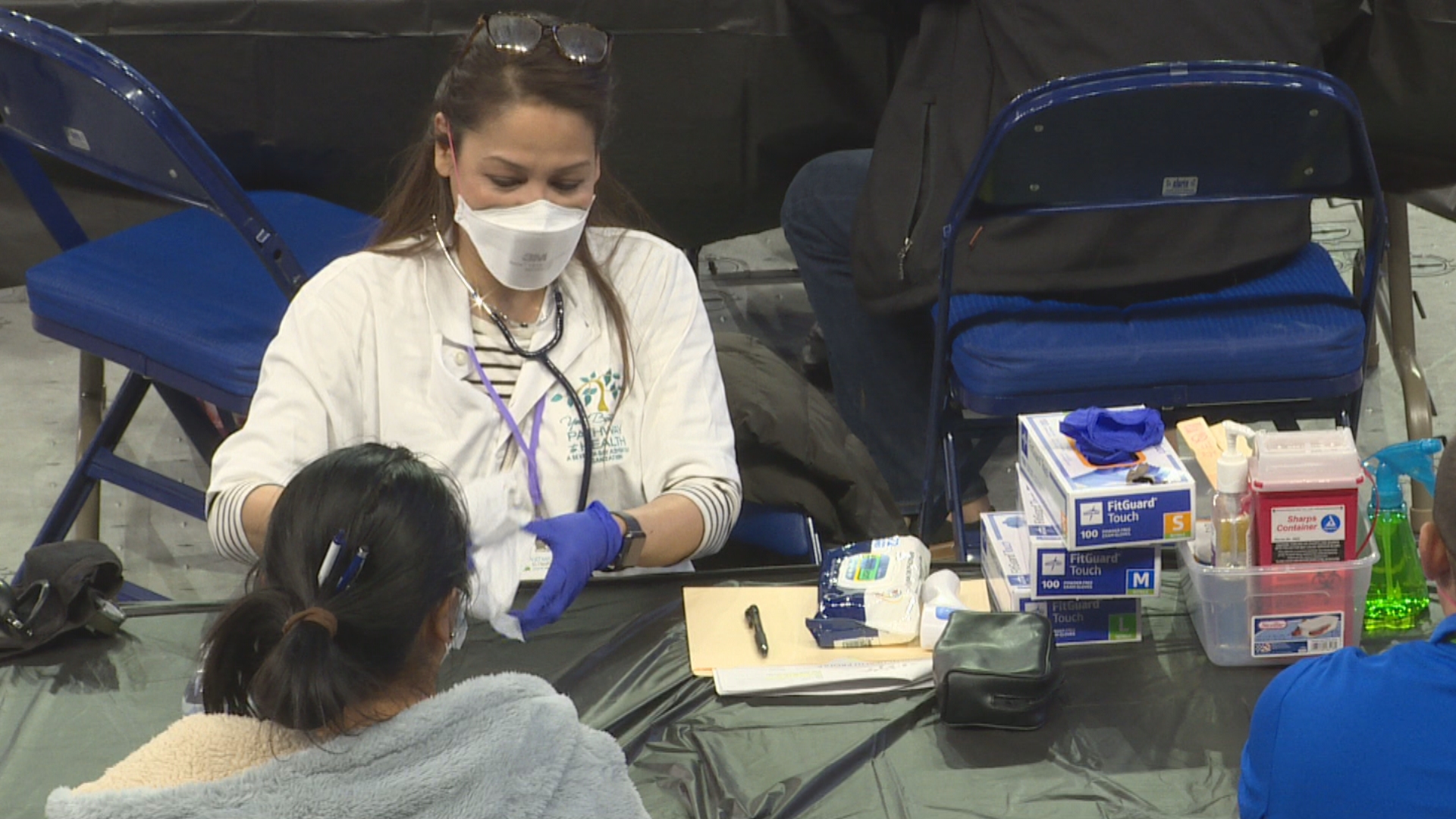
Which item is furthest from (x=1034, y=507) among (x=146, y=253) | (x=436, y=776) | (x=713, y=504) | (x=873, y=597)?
(x=146, y=253)

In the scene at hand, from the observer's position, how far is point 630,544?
1751 mm

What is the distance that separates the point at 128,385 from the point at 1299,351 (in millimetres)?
1799

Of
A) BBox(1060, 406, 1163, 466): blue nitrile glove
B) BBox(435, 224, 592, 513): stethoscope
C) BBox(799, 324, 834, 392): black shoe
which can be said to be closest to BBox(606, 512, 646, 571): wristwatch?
BBox(435, 224, 592, 513): stethoscope

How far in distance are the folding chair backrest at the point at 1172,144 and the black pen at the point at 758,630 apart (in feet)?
2.75

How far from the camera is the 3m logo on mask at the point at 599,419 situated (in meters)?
1.89

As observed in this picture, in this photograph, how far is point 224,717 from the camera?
45.8 inches

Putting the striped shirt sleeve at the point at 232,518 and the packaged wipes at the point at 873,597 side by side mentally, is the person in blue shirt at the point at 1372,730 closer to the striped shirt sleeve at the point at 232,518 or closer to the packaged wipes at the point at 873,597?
the packaged wipes at the point at 873,597

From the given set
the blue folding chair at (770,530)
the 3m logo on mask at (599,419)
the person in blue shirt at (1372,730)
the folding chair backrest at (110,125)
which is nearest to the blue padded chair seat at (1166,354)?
the blue folding chair at (770,530)

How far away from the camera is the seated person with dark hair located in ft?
3.62

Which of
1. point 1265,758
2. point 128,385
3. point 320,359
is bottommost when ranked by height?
point 128,385

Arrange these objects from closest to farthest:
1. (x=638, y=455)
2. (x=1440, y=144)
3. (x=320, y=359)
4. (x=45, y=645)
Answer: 1. (x=45, y=645)
2. (x=320, y=359)
3. (x=638, y=455)
4. (x=1440, y=144)

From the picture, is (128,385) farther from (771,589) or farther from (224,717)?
(224,717)

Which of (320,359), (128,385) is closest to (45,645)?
(320,359)

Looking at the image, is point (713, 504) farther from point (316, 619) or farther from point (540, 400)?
point (316, 619)
